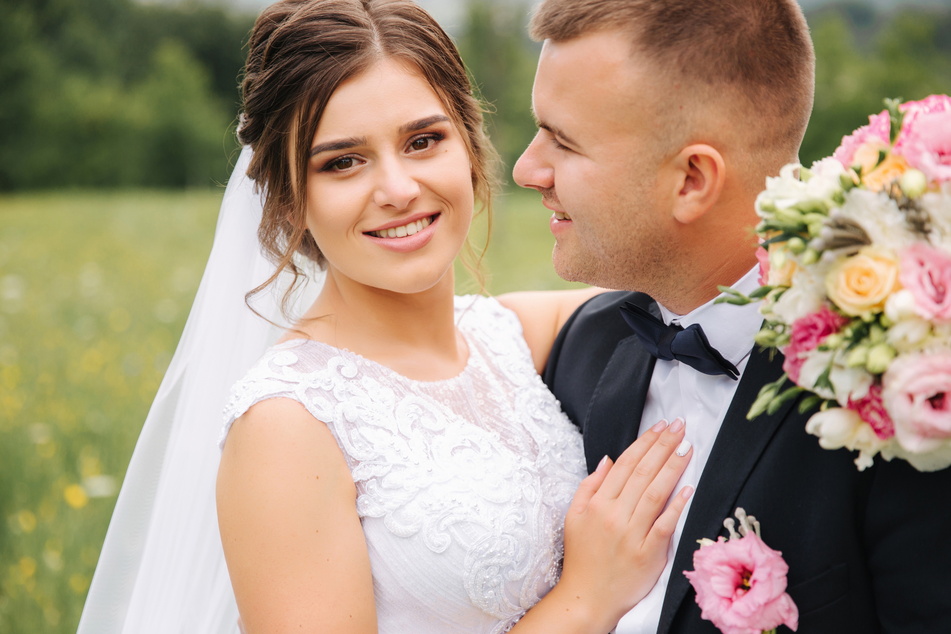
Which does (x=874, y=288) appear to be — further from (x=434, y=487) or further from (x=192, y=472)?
(x=192, y=472)

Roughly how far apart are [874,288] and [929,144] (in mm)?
327

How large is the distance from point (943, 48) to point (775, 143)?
53.2 meters

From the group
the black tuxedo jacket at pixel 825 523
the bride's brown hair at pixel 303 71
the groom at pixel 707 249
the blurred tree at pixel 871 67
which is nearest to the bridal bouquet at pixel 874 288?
the black tuxedo jacket at pixel 825 523

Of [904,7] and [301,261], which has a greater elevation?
[301,261]

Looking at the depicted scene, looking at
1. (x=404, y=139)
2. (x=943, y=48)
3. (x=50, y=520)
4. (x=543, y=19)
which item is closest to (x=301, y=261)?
(x=404, y=139)

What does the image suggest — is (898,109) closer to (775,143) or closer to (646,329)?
(775,143)

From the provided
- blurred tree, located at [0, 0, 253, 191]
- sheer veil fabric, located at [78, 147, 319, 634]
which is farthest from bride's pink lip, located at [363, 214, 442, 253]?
blurred tree, located at [0, 0, 253, 191]

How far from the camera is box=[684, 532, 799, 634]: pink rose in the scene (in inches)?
81.3

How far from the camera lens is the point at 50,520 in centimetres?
483

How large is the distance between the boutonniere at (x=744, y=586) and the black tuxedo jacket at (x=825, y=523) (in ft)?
0.54

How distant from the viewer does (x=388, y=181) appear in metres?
2.83

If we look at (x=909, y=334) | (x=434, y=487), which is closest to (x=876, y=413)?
(x=909, y=334)

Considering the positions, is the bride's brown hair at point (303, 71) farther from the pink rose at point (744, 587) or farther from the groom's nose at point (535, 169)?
the pink rose at point (744, 587)

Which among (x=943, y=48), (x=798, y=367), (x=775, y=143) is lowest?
(x=943, y=48)
